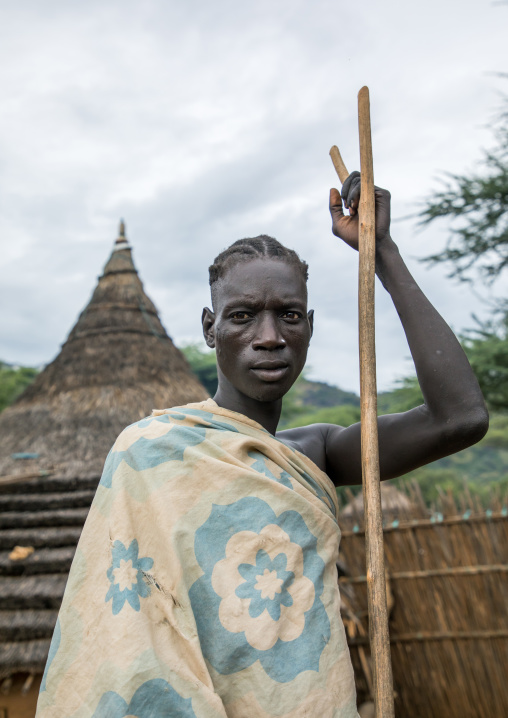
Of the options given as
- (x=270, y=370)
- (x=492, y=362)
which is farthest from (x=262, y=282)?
(x=492, y=362)

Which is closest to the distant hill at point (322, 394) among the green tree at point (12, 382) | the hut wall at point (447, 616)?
the green tree at point (12, 382)

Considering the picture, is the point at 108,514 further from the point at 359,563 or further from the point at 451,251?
the point at 451,251

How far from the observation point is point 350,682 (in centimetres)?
157

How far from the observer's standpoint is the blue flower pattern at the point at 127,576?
1.49 metres

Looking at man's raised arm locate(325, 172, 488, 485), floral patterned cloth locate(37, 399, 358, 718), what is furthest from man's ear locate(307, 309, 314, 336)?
floral patterned cloth locate(37, 399, 358, 718)

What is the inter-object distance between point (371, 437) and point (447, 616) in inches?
136

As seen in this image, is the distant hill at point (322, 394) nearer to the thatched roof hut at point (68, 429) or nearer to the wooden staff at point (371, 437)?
the thatched roof hut at point (68, 429)

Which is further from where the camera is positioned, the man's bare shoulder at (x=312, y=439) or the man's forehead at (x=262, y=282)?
the man's bare shoulder at (x=312, y=439)

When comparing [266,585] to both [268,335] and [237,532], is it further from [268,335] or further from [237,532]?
[268,335]

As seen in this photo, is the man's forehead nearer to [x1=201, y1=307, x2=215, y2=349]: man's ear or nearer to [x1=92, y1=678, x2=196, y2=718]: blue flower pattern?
[x1=201, y1=307, x2=215, y2=349]: man's ear

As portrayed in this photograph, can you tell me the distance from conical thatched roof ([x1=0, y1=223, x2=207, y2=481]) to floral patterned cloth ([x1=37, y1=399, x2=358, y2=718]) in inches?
147

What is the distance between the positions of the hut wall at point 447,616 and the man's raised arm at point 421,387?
284 centimetres

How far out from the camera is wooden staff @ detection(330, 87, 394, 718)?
150 centimetres

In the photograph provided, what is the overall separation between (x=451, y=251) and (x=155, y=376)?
20.2ft
